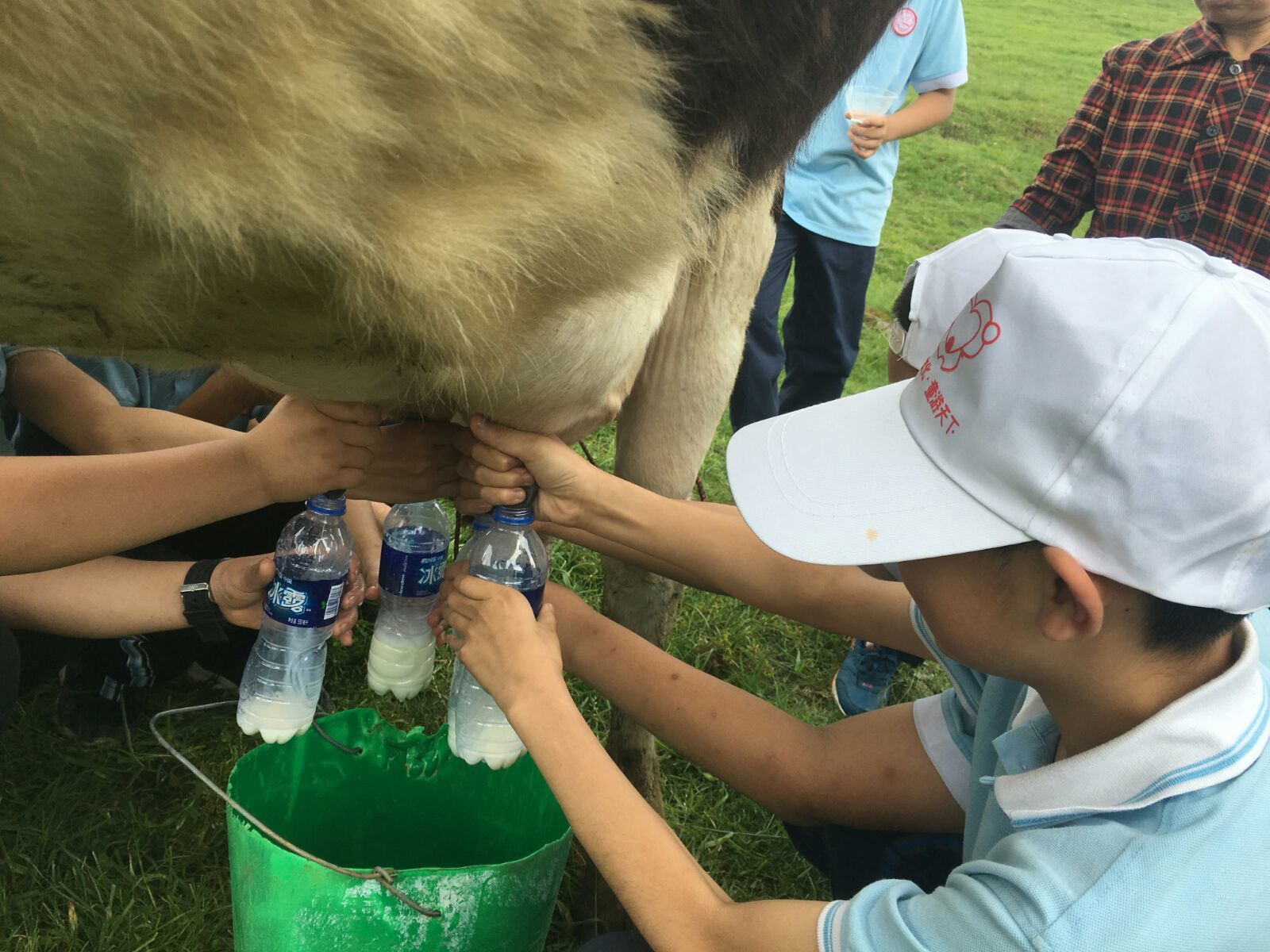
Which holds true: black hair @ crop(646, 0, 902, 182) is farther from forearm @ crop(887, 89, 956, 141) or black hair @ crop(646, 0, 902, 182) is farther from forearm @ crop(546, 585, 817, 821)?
forearm @ crop(887, 89, 956, 141)

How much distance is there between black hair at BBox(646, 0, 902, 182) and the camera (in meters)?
0.93

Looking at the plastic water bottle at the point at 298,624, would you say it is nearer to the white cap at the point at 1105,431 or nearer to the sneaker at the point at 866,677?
the white cap at the point at 1105,431

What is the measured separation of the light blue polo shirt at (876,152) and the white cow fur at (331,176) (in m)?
2.61

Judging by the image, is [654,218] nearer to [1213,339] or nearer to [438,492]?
[1213,339]

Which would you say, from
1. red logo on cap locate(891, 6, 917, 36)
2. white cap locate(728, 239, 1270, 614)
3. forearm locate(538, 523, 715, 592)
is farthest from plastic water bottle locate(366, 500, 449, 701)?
red logo on cap locate(891, 6, 917, 36)

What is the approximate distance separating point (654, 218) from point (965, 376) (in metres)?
0.37

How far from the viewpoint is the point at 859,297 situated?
12.8ft

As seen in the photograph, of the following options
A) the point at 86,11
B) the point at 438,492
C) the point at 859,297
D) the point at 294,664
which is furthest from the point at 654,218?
the point at 859,297

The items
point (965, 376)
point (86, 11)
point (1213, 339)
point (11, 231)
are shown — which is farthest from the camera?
point (965, 376)

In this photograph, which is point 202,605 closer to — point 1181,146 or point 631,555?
point 631,555

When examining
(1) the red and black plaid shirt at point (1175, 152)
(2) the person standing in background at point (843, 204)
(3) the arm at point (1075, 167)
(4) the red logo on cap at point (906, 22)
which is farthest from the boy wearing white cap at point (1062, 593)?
(4) the red logo on cap at point (906, 22)

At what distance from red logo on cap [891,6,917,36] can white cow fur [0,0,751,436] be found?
265 cm

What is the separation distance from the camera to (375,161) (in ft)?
2.79

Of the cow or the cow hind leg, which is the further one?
the cow hind leg
